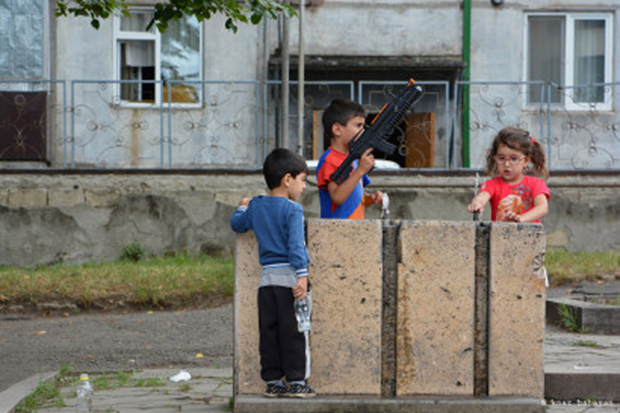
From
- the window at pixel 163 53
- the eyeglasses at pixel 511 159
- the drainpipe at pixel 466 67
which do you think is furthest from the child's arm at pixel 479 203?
the window at pixel 163 53

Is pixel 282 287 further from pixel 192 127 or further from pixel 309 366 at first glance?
pixel 192 127

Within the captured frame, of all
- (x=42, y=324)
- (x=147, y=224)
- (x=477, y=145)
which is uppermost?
(x=477, y=145)

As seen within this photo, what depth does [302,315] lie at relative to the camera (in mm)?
5031

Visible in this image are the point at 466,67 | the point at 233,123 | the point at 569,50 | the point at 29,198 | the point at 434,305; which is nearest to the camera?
the point at 434,305

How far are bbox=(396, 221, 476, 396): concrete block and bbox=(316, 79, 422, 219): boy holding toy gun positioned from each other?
0.51 m

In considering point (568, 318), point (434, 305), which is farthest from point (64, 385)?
point (568, 318)

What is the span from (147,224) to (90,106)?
9.80 feet

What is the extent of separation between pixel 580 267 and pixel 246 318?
25.3 feet

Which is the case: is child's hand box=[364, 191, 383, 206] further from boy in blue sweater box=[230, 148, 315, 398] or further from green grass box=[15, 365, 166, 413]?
green grass box=[15, 365, 166, 413]

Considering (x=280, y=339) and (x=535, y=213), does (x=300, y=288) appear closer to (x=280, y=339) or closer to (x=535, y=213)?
(x=280, y=339)

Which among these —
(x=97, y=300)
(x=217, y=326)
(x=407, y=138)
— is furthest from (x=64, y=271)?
(x=407, y=138)

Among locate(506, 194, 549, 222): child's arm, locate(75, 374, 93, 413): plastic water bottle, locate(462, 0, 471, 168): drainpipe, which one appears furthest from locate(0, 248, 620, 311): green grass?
locate(506, 194, 549, 222): child's arm

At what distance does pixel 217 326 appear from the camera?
9648 millimetres

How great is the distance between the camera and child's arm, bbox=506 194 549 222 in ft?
17.6
